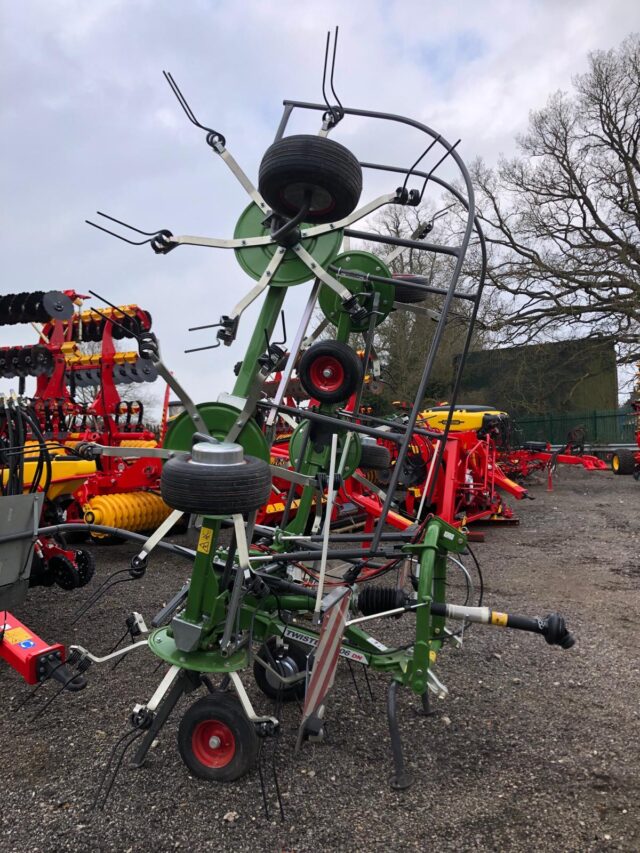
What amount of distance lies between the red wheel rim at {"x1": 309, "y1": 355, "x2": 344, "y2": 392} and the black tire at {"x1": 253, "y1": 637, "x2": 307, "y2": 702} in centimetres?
142

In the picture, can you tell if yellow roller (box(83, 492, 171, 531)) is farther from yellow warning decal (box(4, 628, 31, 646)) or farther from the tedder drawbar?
the tedder drawbar

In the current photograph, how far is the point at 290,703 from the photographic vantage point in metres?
3.58

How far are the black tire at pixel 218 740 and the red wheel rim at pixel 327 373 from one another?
1.60 metres

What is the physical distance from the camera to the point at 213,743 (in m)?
2.78

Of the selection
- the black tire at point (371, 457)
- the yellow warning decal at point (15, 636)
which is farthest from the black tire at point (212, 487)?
the black tire at point (371, 457)

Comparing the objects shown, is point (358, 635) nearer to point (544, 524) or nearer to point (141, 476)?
point (141, 476)

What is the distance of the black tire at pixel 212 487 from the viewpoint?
2.50 m

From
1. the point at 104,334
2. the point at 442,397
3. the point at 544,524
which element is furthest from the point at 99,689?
the point at 442,397

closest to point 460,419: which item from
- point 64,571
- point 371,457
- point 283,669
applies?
point 371,457

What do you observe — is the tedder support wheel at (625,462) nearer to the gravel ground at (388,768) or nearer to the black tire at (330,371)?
the gravel ground at (388,768)

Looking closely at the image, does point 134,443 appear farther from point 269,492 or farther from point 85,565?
point 269,492

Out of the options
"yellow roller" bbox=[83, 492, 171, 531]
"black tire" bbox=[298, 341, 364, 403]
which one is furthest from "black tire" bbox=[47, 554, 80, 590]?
"black tire" bbox=[298, 341, 364, 403]

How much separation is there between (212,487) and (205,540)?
51 centimetres

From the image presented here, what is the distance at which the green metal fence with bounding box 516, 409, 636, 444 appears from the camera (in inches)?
1000
